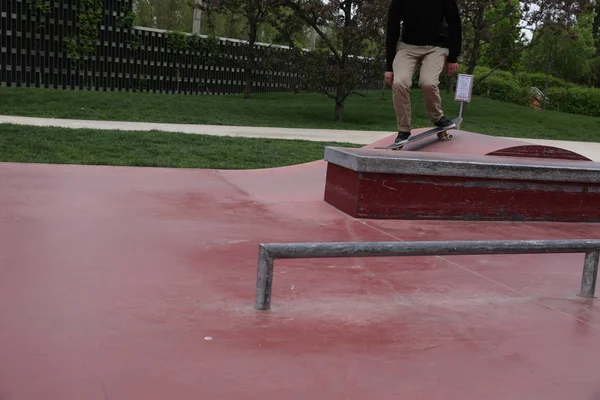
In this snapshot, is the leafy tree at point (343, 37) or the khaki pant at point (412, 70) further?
the leafy tree at point (343, 37)

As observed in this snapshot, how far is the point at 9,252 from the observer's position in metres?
4.02

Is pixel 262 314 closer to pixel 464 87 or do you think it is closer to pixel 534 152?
pixel 534 152

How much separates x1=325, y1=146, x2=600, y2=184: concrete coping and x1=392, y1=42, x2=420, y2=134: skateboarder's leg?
1.06 m

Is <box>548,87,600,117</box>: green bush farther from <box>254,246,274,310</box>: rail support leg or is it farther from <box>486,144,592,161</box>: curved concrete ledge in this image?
<box>254,246,274,310</box>: rail support leg

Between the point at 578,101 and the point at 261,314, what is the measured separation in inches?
1309

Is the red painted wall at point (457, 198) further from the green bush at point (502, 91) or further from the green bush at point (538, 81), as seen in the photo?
the green bush at point (538, 81)

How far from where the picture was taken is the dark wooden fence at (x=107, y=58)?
20672 millimetres

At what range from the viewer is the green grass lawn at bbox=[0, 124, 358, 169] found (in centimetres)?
830

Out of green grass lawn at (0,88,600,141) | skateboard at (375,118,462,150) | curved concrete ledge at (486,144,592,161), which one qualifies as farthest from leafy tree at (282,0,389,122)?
curved concrete ledge at (486,144,592,161)

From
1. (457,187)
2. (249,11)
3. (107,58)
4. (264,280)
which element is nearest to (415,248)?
(264,280)

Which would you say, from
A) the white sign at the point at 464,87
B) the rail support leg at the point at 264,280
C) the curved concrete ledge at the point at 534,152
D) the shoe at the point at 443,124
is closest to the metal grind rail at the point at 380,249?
the rail support leg at the point at 264,280

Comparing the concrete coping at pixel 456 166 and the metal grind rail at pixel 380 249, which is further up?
the concrete coping at pixel 456 166

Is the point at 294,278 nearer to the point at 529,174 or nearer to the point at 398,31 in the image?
the point at 529,174

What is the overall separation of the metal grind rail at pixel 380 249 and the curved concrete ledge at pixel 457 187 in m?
2.17
